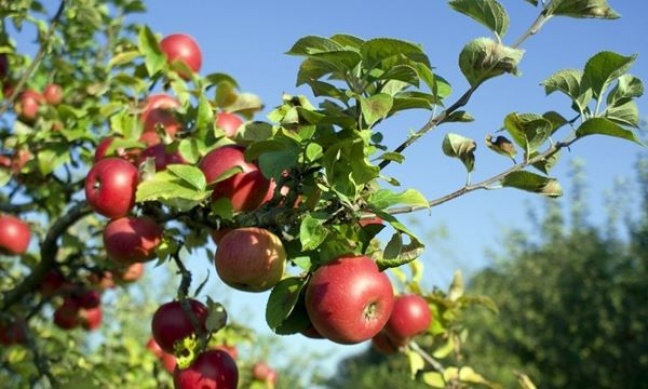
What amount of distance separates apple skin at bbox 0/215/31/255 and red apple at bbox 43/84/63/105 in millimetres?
485

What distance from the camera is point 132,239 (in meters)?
1.75

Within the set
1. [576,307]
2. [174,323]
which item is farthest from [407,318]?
[576,307]

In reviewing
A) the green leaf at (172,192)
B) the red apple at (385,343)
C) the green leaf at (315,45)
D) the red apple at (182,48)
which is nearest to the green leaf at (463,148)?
the green leaf at (315,45)

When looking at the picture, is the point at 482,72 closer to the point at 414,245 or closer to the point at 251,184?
the point at 414,245

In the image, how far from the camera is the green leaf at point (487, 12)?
4.01 ft

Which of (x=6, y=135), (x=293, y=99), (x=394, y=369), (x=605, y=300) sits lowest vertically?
(x=394, y=369)

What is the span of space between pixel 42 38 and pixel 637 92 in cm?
216

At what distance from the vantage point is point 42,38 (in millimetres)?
2770

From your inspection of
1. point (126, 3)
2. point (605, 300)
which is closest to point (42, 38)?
point (126, 3)

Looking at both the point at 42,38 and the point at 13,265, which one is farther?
the point at 13,265

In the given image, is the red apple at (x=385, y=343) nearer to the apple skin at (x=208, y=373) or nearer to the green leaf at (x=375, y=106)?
the apple skin at (x=208, y=373)

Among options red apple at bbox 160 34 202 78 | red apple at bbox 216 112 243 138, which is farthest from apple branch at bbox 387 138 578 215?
red apple at bbox 160 34 202 78

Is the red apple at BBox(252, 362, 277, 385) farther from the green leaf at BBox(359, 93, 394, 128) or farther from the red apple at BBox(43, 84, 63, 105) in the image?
the green leaf at BBox(359, 93, 394, 128)

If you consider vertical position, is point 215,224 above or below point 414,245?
below
